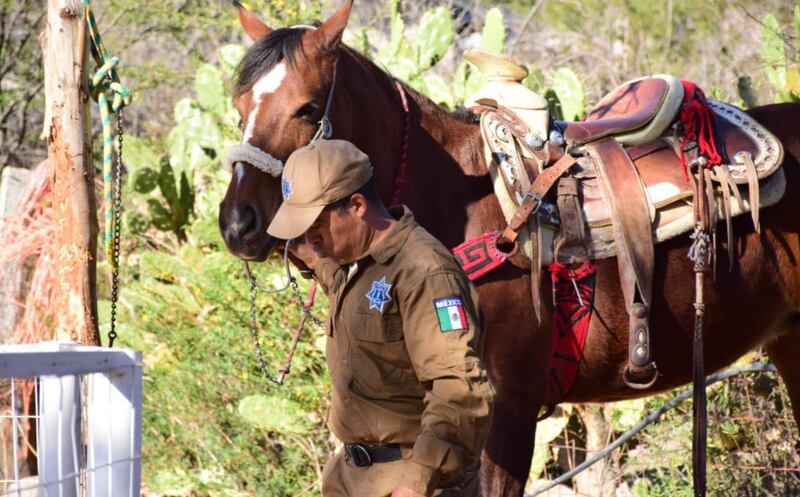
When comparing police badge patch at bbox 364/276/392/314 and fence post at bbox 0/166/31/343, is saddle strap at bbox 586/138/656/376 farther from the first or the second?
fence post at bbox 0/166/31/343

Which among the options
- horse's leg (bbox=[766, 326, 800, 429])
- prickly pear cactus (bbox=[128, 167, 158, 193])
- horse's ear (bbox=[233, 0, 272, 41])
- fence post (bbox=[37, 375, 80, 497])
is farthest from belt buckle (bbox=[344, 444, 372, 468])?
prickly pear cactus (bbox=[128, 167, 158, 193])

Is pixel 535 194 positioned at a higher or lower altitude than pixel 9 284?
higher

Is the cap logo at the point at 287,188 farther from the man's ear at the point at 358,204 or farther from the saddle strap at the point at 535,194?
the saddle strap at the point at 535,194

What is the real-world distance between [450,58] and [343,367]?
10456mm

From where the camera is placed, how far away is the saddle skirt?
388cm

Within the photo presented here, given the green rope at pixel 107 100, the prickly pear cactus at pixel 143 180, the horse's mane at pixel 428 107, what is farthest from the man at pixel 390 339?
the prickly pear cactus at pixel 143 180

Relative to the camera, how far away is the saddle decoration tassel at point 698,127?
4.18 m

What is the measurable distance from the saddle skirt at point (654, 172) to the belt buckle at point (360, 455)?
4.50 ft

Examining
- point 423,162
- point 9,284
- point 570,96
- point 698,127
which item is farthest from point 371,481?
point 9,284

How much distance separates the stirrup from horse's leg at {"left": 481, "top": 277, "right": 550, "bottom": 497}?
48 centimetres

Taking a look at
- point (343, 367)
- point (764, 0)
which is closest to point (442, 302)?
point (343, 367)

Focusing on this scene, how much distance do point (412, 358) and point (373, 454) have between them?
34 centimetres

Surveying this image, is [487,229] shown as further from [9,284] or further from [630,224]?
[9,284]

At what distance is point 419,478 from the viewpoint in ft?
7.59
